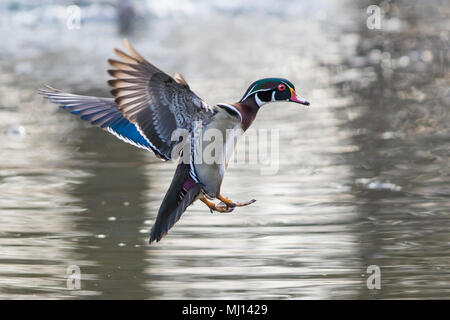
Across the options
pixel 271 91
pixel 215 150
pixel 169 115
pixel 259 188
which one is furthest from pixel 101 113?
pixel 259 188

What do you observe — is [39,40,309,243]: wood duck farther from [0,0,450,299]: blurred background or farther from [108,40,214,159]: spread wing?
[0,0,450,299]: blurred background

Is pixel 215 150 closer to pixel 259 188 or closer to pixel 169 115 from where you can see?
pixel 169 115

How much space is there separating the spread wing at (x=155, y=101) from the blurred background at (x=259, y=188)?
87 centimetres

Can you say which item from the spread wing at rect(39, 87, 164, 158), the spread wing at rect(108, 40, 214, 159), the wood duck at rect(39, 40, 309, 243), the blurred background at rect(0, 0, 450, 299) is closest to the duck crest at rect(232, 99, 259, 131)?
the wood duck at rect(39, 40, 309, 243)

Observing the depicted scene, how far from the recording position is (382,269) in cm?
564

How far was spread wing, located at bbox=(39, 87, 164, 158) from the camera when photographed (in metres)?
5.98

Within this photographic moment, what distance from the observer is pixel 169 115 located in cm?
543

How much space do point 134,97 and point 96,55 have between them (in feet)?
35.1

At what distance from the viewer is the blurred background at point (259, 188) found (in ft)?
18.2

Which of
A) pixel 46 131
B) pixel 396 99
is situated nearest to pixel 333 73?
pixel 396 99

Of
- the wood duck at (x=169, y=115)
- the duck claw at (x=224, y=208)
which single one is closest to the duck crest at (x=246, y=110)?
the wood duck at (x=169, y=115)

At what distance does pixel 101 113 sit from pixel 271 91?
3.62ft

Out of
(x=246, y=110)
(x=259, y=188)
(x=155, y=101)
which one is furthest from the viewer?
(x=259, y=188)

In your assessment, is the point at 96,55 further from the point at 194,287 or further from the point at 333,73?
the point at 194,287
